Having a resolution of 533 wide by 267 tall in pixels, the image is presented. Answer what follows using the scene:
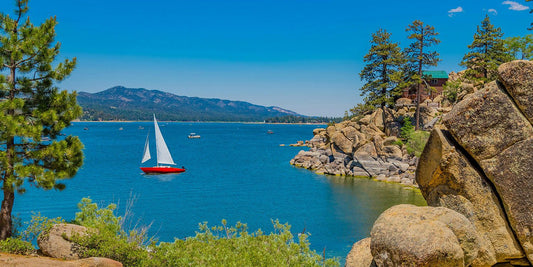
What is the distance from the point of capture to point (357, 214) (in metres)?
41.8

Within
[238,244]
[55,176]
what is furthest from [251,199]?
[238,244]

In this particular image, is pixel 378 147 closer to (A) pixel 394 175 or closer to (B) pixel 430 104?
(A) pixel 394 175

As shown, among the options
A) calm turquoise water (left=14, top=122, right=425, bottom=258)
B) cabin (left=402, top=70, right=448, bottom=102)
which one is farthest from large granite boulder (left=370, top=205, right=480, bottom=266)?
cabin (left=402, top=70, right=448, bottom=102)

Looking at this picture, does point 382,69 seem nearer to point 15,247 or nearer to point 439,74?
point 439,74

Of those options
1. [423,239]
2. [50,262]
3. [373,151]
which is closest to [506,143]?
[423,239]

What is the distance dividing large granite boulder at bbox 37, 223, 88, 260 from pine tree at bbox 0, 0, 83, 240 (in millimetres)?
2275

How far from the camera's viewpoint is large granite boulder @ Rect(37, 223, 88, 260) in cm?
1519

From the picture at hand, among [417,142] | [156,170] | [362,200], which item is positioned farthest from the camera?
[156,170]

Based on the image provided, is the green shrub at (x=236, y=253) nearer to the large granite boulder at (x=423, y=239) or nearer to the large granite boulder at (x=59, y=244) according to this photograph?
the large granite boulder at (x=423, y=239)

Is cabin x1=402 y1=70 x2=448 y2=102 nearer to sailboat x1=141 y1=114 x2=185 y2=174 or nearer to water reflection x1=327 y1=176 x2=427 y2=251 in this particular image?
water reflection x1=327 y1=176 x2=427 y2=251

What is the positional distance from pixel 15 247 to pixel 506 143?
18189 mm

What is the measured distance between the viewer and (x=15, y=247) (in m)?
Result: 15.3

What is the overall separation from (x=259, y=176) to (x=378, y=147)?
69.9 feet

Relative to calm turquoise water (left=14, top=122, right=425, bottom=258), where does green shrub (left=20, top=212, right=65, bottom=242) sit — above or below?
above
